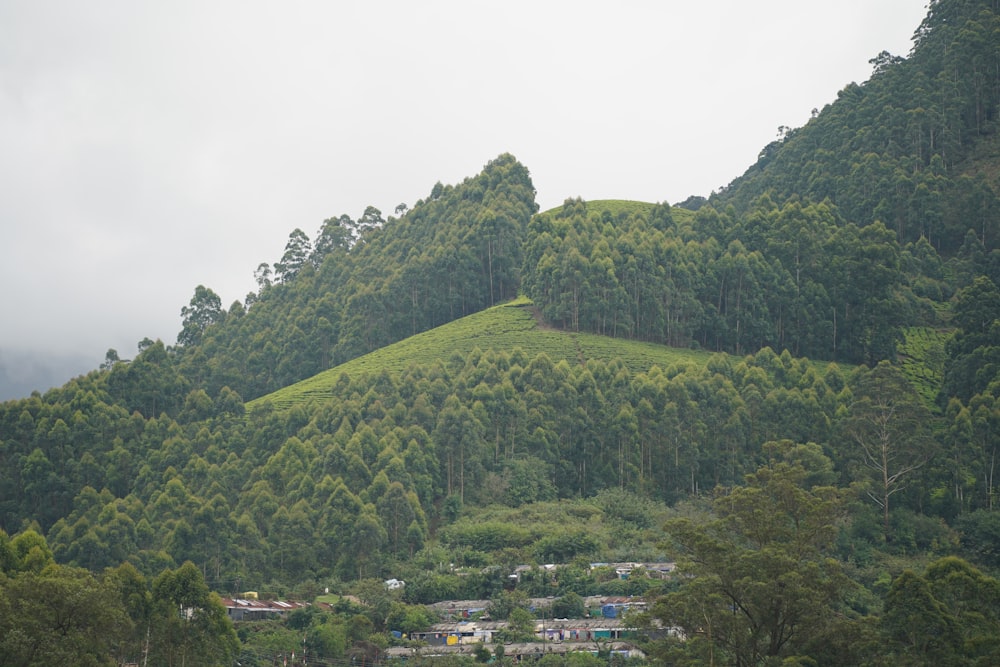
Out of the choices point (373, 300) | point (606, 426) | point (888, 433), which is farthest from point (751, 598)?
point (373, 300)

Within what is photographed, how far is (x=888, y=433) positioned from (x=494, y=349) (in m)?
33.2

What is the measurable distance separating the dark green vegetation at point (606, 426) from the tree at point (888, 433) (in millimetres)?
214

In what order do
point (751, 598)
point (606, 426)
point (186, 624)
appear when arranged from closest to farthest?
1. point (751, 598)
2. point (186, 624)
3. point (606, 426)

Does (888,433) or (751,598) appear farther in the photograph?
(888,433)

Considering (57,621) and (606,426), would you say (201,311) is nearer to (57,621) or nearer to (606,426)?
(606,426)

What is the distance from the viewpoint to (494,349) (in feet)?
280

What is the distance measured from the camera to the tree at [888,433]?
60.6 meters

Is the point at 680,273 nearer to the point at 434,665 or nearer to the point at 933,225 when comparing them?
the point at 933,225

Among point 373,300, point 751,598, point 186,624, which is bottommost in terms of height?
point 751,598

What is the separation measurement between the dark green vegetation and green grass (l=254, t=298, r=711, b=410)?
43 centimetres

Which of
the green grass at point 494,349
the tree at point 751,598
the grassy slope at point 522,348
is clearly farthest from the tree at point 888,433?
the tree at point 751,598

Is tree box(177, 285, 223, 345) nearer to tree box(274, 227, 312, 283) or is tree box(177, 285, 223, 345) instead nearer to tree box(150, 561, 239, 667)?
tree box(274, 227, 312, 283)

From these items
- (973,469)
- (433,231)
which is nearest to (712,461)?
(973,469)

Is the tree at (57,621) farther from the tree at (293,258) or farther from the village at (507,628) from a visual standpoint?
the tree at (293,258)
